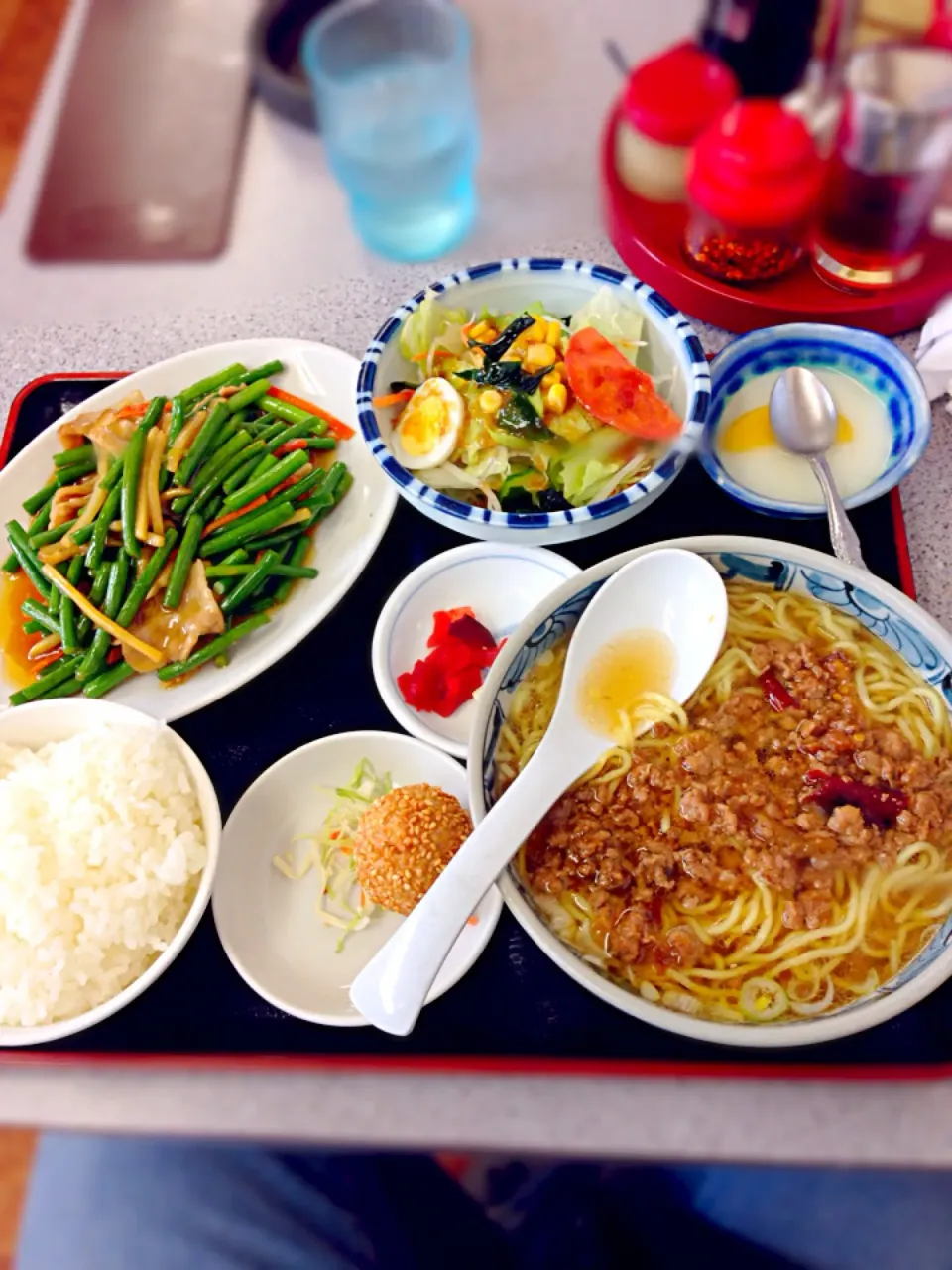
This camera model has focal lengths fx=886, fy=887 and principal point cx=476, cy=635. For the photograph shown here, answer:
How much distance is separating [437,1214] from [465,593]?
1044 mm

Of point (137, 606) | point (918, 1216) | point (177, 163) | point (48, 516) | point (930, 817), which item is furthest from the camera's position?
point (177, 163)

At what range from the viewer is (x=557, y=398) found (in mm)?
1549

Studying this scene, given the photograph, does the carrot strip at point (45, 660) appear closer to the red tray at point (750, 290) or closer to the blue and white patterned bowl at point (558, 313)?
the blue and white patterned bowl at point (558, 313)

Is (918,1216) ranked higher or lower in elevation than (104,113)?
lower

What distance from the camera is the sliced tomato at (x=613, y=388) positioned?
1.53m

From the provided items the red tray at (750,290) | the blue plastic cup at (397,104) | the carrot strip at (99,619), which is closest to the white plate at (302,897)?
the carrot strip at (99,619)

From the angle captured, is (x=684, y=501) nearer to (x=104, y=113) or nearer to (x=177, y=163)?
(x=177, y=163)

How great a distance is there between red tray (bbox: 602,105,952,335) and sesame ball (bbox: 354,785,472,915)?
1.12 metres

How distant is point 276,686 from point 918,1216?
51.6 inches

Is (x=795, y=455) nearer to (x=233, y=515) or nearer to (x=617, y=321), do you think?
(x=617, y=321)

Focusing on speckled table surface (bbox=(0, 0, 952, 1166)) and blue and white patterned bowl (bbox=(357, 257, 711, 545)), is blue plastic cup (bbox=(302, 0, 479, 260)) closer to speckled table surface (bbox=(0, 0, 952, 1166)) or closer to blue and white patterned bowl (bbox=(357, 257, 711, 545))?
speckled table surface (bbox=(0, 0, 952, 1166))

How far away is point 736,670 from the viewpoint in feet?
4.57

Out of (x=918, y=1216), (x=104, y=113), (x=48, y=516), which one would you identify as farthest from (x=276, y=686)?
(x=104, y=113)

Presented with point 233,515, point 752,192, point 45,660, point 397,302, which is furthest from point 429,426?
point 45,660
